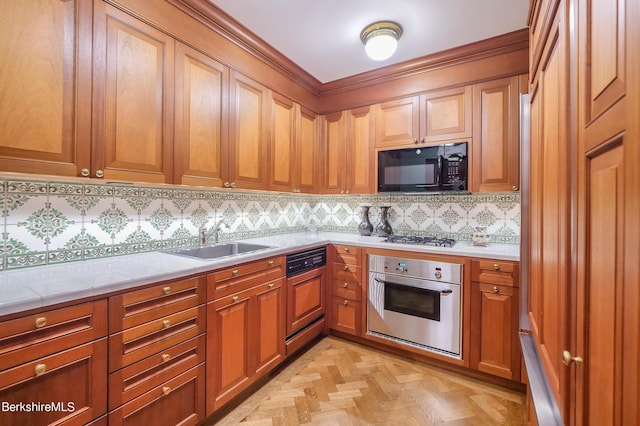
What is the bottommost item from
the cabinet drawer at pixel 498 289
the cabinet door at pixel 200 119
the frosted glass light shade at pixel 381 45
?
the cabinet drawer at pixel 498 289

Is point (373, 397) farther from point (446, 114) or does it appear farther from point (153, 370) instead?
point (446, 114)

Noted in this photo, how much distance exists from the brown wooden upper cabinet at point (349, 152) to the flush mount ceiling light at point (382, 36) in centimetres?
72

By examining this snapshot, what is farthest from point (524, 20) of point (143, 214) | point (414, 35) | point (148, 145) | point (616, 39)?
point (143, 214)

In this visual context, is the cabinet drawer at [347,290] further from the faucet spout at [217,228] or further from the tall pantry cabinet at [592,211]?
the tall pantry cabinet at [592,211]

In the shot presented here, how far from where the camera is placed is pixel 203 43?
179 cm

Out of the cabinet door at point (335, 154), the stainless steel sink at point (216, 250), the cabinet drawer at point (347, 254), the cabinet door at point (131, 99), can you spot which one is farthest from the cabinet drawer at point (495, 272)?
the cabinet door at point (131, 99)

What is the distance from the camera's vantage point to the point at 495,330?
190 centimetres

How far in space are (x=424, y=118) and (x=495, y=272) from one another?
1.36 metres

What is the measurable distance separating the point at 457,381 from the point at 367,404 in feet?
2.40

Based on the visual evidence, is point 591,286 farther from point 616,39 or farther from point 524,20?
point 524,20

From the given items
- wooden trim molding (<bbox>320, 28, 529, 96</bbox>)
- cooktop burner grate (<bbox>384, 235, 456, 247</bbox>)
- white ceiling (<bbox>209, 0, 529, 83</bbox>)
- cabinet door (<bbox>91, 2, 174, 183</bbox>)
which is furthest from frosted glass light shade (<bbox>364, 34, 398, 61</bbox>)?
cooktop burner grate (<bbox>384, 235, 456, 247</bbox>)

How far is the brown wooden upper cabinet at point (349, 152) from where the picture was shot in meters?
2.69

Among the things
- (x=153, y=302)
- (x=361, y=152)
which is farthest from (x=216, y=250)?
(x=361, y=152)

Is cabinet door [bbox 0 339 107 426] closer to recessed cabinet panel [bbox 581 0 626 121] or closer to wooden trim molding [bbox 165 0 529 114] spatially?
recessed cabinet panel [bbox 581 0 626 121]
